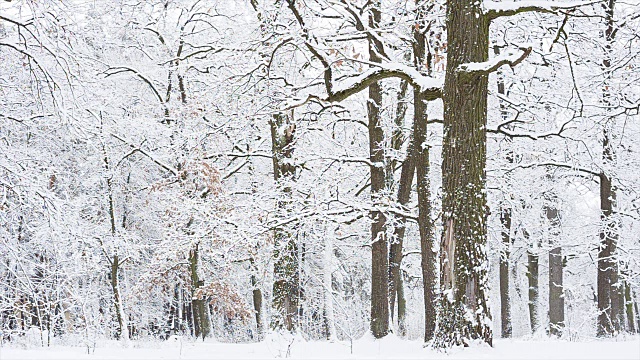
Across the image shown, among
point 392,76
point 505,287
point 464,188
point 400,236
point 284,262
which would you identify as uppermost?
point 392,76

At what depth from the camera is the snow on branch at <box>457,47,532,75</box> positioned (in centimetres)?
643

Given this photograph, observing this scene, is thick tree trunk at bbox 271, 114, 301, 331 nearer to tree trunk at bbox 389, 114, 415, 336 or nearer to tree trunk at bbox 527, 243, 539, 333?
tree trunk at bbox 389, 114, 415, 336

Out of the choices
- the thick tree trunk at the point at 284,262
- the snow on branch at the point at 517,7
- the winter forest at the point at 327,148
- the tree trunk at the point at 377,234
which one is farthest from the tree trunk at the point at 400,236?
the snow on branch at the point at 517,7

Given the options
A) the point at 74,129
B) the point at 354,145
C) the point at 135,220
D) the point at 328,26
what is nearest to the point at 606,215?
the point at 354,145

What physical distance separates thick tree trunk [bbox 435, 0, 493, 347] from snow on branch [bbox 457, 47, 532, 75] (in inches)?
2.2

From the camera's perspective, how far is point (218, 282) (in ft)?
59.5

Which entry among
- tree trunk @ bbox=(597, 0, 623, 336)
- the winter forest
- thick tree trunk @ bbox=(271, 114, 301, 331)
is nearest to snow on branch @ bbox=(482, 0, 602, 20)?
the winter forest

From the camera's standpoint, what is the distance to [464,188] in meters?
6.63

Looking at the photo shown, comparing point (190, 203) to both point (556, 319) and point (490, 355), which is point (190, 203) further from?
point (556, 319)

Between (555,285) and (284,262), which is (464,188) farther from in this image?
(555,285)

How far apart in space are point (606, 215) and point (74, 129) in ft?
40.2

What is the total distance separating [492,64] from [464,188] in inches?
52.7

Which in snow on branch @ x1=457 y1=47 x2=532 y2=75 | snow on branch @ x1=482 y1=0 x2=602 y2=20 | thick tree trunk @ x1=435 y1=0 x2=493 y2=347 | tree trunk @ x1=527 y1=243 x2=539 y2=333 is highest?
snow on branch @ x1=482 y1=0 x2=602 y2=20

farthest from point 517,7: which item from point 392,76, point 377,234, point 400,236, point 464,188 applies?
point 400,236
